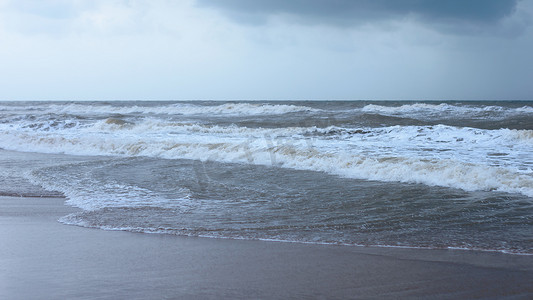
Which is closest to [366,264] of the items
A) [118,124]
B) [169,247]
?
[169,247]

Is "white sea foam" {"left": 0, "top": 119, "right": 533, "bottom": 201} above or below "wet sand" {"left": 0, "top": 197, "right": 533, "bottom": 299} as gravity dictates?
above

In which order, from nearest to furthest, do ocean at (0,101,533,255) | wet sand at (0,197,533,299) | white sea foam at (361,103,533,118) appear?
wet sand at (0,197,533,299) < ocean at (0,101,533,255) < white sea foam at (361,103,533,118)

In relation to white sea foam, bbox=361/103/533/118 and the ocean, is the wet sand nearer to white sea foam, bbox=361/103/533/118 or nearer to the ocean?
the ocean

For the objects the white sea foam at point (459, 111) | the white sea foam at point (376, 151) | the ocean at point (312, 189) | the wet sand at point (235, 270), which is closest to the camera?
the wet sand at point (235, 270)

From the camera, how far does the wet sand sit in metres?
3.15

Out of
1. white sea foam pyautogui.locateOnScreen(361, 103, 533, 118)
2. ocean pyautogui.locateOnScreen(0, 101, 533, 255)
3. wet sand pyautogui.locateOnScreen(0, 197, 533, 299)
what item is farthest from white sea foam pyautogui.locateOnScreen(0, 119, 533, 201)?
white sea foam pyautogui.locateOnScreen(361, 103, 533, 118)

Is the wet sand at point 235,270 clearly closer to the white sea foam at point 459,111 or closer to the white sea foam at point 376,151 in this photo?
the white sea foam at point 376,151

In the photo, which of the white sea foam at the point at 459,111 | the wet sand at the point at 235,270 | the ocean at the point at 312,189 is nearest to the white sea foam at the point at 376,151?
the ocean at the point at 312,189

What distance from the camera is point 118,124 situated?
2380 cm

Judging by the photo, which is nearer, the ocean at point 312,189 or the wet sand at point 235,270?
the wet sand at point 235,270

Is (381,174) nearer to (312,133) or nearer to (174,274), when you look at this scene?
(174,274)

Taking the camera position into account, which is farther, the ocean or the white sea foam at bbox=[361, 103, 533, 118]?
the white sea foam at bbox=[361, 103, 533, 118]

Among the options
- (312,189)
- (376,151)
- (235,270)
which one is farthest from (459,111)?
(235,270)

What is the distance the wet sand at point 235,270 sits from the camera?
3.15 meters
